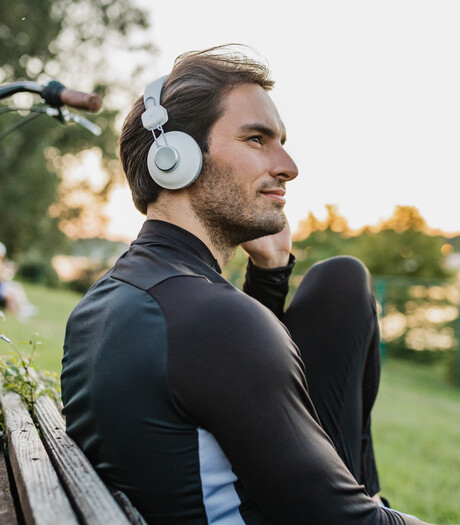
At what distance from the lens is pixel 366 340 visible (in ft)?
6.14

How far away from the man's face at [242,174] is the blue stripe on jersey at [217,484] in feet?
2.18

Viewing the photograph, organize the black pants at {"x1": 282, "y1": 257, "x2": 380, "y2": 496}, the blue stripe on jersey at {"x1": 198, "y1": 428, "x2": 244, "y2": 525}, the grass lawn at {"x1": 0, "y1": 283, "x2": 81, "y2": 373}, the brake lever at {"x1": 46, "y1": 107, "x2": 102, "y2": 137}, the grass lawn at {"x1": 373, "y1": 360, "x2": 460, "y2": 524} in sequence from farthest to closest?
the grass lawn at {"x1": 0, "y1": 283, "x2": 81, "y2": 373}
the grass lawn at {"x1": 373, "y1": 360, "x2": 460, "y2": 524}
the brake lever at {"x1": 46, "y1": 107, "x2": 102, "y2": 137}
the black pants at {"x1": 282, "y1": 257, "x2": 380, "y2": 496}
the blue stripe on jersey at {"x1": 198, "y1": 428, "x2": 244, "y2": 525}

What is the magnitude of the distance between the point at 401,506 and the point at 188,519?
268cm

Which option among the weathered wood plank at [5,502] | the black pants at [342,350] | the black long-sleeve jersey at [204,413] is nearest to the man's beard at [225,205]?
the black long-sleeve jersey at [204,413]

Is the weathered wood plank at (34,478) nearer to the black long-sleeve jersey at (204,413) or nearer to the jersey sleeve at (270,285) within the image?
the black long-sleeve jersey at (204,413)

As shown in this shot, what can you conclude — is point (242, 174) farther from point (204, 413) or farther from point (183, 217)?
point (204, 413)

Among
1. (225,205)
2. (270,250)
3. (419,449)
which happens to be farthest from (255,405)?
(419,449)

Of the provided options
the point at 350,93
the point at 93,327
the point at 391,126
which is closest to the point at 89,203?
the point at 391,126

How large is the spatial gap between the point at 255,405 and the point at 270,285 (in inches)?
47.8

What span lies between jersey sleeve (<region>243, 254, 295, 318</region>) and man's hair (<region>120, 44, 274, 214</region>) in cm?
59

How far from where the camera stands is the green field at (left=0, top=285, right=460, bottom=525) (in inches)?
137

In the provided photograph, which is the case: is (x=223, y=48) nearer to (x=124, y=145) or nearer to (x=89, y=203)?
(x=124, y=145)

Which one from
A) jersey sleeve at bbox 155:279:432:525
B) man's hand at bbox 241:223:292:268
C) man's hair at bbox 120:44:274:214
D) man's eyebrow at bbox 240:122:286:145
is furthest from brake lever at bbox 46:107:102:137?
jersey sleeve at bbox 155:279:432:525

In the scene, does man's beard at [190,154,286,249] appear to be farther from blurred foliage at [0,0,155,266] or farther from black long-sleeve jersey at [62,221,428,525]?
blurred foliage at [0,0,155,266]
